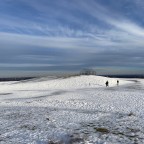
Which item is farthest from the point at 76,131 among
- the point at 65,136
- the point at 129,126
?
the point at 129,126

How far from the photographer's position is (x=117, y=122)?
18969 mm

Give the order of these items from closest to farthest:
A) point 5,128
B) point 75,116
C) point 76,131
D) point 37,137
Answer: point 37,137
point 76,131
point 5,128
point 75,116

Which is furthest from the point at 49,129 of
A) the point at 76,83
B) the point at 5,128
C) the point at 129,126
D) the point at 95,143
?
the point at 76,83

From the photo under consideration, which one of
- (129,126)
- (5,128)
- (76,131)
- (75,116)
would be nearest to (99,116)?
(75,116)

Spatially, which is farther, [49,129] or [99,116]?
[99,116]

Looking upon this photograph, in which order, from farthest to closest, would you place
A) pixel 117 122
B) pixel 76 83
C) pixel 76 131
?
pixel 76 83, pixel 117 122, pixel 76 131

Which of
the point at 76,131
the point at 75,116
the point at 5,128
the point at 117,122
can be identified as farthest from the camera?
the point at 75,116

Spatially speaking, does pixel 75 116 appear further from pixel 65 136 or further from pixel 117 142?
pixel 117 142

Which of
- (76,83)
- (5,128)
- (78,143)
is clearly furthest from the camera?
(76,83)

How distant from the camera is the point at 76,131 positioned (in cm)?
1608

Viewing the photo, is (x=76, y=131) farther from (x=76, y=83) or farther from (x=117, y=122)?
(x=76, y=83)

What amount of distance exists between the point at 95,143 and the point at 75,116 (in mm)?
8051

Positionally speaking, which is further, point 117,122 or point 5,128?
point 117,122

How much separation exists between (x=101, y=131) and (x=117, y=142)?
7.74ft
